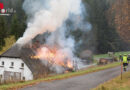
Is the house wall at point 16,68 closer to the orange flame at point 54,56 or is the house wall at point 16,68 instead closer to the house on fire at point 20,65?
the house on fire at point 20,65

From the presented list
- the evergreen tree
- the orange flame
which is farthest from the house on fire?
the evergreen tree

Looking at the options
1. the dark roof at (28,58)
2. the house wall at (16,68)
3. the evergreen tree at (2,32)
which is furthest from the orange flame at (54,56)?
the evergreen tree at (2,32)

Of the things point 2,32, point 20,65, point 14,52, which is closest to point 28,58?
point 20,65

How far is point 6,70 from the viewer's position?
27562mm

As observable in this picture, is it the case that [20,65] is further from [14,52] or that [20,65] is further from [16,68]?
[14,52]

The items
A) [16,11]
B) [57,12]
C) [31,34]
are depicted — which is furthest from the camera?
[16,11]

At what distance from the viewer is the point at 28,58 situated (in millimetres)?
26203

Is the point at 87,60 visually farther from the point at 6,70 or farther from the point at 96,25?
the point at 96,25

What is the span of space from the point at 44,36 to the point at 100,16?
29.5 metres

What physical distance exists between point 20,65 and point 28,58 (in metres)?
1.71

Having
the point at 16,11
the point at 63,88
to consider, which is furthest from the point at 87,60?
the point at 16,11

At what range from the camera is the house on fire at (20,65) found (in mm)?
24828

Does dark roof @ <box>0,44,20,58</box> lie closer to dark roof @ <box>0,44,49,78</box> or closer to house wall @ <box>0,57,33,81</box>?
dark roof @ <box>0,44,49,78</box>

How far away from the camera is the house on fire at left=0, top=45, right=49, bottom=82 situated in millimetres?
24828
